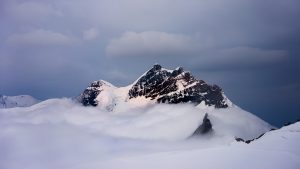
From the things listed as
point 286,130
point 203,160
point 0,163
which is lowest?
point 0,163

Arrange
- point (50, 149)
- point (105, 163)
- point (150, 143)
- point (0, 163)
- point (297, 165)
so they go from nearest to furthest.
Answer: point (297, 165)
point (105, 163)
point (0, 163)
point (50, 149)
point (150, 143)

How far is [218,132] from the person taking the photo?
640 feet

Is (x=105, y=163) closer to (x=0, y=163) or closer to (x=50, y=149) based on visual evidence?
(x=0, y=163)

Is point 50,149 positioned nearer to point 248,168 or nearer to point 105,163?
point 105,163

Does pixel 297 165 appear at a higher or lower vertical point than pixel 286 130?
lower

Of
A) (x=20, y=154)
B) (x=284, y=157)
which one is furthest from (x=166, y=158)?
(x=20, y=154)

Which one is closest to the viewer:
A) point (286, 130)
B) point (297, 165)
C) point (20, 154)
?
point (297, 165)

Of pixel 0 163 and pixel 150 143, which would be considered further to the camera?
pixel 150 143

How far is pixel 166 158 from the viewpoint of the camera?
47.6 metres

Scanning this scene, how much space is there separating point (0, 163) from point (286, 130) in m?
92.7

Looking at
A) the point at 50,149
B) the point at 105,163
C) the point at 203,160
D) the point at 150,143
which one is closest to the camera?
Answer: the point at 203,160

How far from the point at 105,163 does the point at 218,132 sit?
148183 mm

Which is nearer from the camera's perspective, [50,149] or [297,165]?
[297,165]

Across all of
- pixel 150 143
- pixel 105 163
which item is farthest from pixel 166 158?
pixel 150 143
